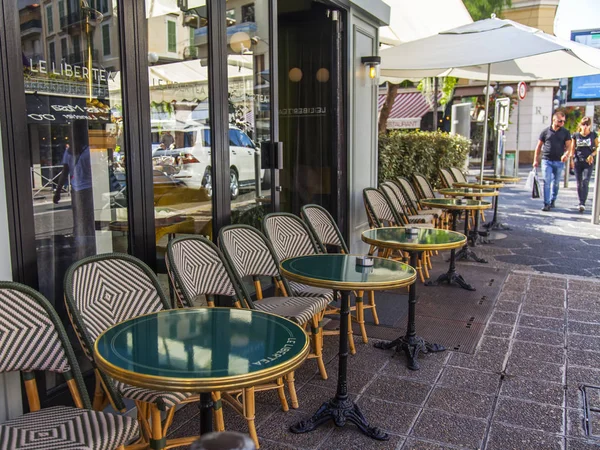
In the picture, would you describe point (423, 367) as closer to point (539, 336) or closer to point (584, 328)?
point (539, 336)

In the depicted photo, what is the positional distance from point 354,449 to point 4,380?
5.39 ft

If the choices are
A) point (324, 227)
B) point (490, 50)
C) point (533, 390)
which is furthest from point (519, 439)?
point (490, 50)

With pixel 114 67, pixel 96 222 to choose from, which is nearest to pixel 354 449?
pixel 96 222

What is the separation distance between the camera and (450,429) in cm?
281

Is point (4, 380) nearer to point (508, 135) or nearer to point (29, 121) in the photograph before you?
point (29, 121)

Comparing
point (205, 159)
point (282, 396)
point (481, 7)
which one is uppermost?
point (481, 7)

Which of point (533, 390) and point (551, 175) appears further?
point (551, 175)

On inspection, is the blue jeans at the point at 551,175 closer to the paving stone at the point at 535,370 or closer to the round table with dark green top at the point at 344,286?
the paving stone at the point at 535,370

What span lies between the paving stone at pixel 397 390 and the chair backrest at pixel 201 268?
3.31 feet

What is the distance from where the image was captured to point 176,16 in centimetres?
356

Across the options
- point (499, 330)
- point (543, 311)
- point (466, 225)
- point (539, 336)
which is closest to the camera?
point (539, 336)

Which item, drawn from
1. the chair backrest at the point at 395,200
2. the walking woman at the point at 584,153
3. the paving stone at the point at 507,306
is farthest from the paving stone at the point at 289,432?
the walking woman at the point at 584,153

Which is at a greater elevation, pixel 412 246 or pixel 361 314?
pixel 412 246

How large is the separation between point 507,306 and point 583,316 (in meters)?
0.62
